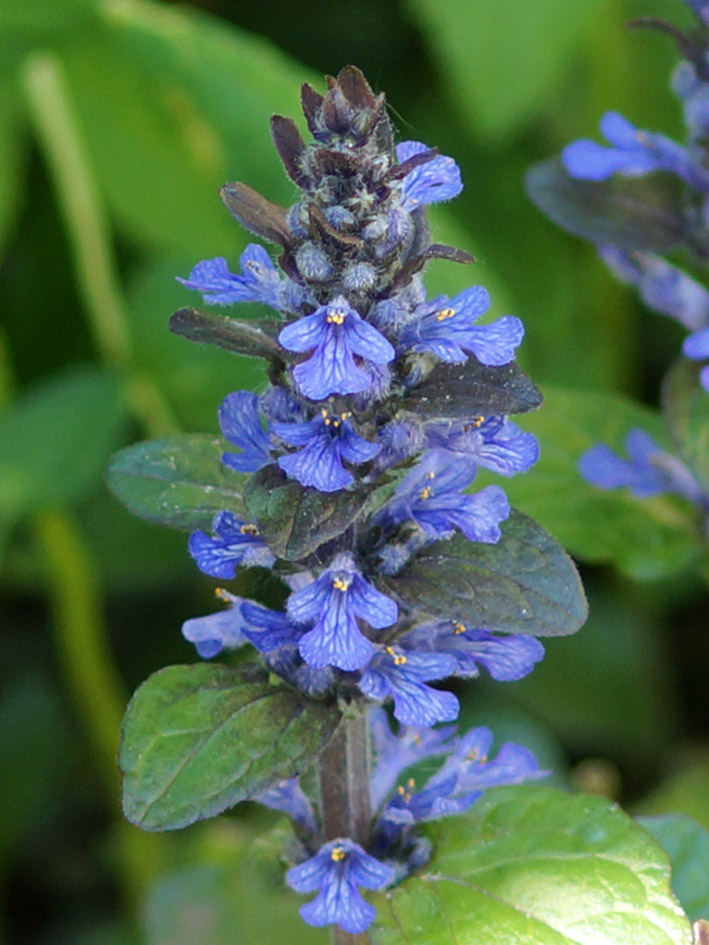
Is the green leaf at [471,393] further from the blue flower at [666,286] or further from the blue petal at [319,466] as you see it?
the blue flower at [666,286]

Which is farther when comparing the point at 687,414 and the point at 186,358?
the point at 186,358

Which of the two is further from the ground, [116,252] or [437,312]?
[437,312]

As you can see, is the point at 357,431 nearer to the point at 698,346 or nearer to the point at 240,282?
the point at 240,282

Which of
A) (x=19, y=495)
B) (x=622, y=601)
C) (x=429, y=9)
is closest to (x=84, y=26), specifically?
(x=429, y=9)

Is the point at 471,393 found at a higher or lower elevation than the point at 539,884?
Answer: higher

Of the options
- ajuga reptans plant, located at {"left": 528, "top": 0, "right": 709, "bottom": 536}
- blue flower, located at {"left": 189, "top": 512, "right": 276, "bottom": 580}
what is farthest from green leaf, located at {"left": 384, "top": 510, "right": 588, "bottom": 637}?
ajuga reptans plant, located at {"left": 528, "top": 0, "right": 709, "bottom": 536}

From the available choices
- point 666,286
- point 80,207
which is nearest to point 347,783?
point 666,286

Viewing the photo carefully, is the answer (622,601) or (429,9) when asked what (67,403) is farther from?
(622,601)
